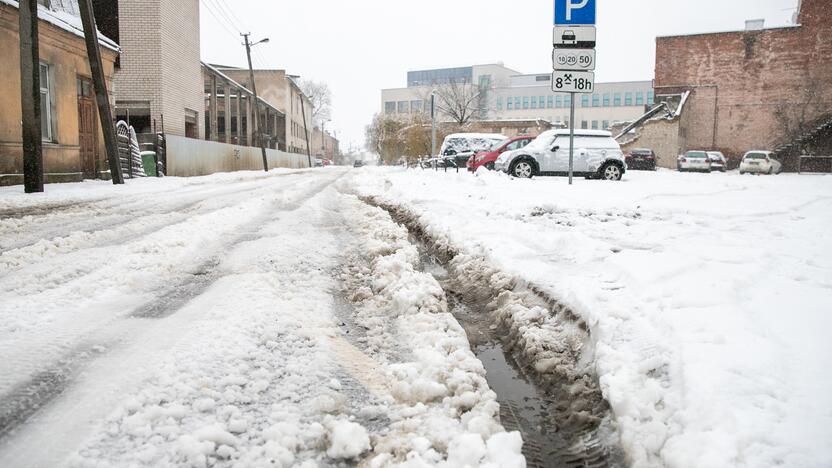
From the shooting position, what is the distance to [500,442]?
172 cm

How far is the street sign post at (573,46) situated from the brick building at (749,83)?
29269mm

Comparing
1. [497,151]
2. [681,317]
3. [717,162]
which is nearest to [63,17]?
[497,151]

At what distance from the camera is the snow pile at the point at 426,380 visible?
5.53 feet

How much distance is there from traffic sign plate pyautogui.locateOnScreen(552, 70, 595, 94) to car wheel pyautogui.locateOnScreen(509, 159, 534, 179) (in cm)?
637

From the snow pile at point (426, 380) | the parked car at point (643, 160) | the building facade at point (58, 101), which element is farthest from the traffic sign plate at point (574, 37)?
the parked car at point (643, 160)

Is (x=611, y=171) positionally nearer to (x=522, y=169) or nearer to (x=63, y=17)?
(x=522, y=169)

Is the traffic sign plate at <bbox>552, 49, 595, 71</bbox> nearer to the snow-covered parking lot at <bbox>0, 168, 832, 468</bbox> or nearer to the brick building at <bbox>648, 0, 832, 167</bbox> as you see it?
the snow-covered parking lot at <bbox>0, 168, 832, 468</bbox>

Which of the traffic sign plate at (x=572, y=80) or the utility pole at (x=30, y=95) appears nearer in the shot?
the traffic sign plate at (x=572, y=80)

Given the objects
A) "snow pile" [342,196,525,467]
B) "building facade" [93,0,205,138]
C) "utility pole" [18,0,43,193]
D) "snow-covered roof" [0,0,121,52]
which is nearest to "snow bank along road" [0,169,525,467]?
"snow pile" [342,196,525,467]

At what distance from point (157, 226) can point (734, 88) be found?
40412mm

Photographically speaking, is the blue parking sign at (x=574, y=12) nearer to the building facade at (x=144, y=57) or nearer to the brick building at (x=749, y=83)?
the building facade at (x=144, y=57)

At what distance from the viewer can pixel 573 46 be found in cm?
967

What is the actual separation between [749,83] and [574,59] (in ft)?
111

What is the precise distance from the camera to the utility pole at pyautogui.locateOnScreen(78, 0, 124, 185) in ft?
43.3
